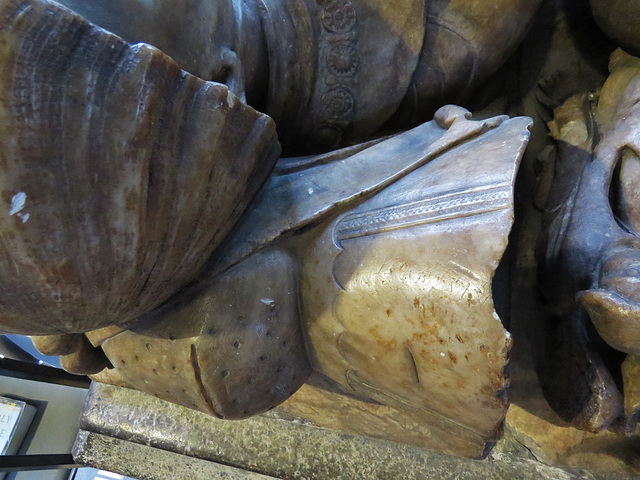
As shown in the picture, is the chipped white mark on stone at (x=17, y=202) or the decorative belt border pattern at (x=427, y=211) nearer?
the chipped white mark on stone at (x=17, y=202)

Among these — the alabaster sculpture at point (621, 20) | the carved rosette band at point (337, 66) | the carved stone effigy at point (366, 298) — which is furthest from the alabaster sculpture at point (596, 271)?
the carved rosette band at point (337, 66)

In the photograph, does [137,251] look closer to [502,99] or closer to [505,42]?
[505,42]

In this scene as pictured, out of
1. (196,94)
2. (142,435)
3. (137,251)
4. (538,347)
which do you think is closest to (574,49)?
(538,347)

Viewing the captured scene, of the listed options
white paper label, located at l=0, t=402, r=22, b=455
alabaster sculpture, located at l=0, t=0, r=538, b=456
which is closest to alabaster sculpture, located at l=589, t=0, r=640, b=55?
alabaster sculpture, located at l=0, t=0, r=538, b=456

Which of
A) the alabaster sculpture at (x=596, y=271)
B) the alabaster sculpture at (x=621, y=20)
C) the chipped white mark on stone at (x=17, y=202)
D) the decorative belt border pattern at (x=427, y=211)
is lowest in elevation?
the alabaster sculpture at (x=596, y=271)

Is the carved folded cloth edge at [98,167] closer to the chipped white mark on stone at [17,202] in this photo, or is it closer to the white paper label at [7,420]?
the chipped white mark on stone at [17,202]

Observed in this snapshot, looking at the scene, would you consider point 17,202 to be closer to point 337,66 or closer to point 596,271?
point 337,66
